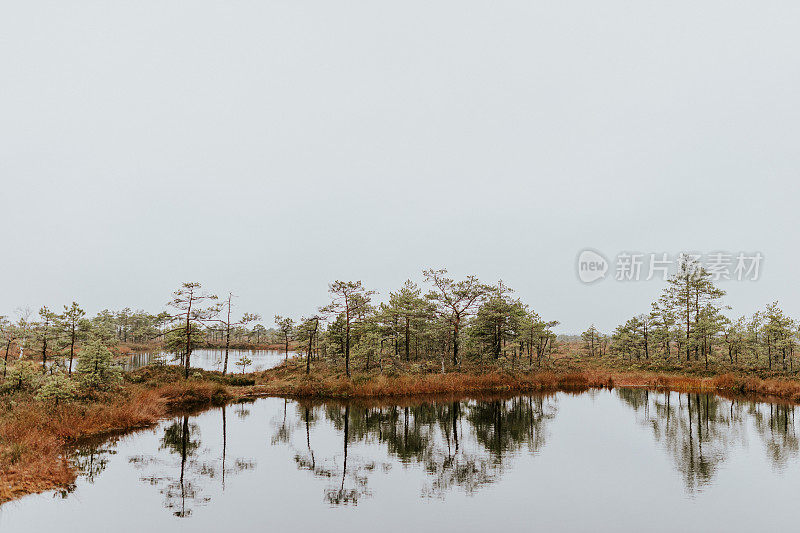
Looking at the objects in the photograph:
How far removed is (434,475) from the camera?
15336 mm

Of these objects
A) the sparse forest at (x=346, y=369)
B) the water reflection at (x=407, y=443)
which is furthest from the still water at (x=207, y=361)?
the water reflection at (x=407, y=443)

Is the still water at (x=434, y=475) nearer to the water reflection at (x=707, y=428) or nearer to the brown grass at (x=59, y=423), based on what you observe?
the water reflection at (x=707, y=428)

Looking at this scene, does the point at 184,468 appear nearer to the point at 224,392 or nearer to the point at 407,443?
the point at 407,443

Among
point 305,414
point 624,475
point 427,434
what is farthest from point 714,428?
point 305,414

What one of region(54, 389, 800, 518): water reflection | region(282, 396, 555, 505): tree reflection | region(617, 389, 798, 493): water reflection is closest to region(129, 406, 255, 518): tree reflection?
region(54, 389, 800, 518): water reflection

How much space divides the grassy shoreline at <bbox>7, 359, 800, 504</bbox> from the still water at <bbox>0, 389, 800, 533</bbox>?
1.56m

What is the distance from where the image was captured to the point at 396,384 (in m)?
34.5

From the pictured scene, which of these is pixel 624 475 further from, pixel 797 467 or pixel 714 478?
pixel 797 467

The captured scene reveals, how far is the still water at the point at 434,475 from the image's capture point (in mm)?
11547

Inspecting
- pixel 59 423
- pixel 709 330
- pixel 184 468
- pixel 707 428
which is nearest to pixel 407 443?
pixel 184 468

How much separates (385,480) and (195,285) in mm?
30777

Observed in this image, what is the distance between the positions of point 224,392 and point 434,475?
2406 cm

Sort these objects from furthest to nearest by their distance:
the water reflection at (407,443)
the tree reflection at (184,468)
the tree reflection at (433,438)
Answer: the tree reflection at (433,438)
the water reflection at (407,443)
the tree reflection at (184,468)

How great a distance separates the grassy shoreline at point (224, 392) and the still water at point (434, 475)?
5.13 feet
